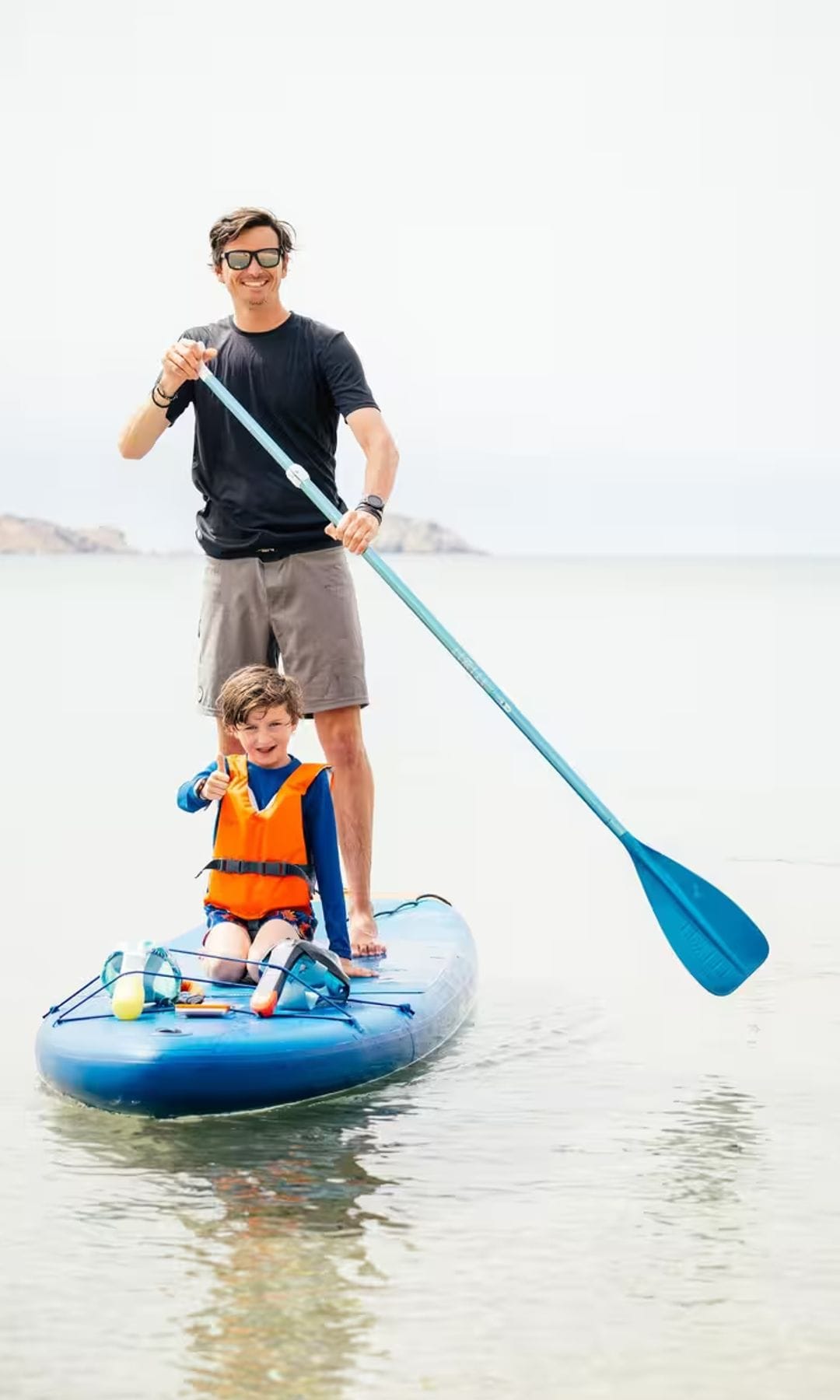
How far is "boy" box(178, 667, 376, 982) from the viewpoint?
5062 millimetres

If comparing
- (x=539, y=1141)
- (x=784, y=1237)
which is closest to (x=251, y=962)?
(x=539, y=1141)

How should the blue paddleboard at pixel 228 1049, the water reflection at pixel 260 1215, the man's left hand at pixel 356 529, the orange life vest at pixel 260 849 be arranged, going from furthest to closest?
1. the man's left hand at pixel 356 529
2. the orange life vest at pixel 260 849
3. the blue paddleboard at pixel 228 1049
4. the water reflection at pixel 260 1215

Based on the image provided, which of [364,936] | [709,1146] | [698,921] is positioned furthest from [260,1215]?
[698,921]

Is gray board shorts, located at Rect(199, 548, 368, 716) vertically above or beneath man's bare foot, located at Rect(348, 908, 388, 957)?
above

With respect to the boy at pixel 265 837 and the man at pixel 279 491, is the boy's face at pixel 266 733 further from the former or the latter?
the man at pixel 279 491

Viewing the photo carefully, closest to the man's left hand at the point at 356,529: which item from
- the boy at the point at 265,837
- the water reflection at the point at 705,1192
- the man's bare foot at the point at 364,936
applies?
the boy at the point at 265,837

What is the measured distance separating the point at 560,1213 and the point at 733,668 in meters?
18.1

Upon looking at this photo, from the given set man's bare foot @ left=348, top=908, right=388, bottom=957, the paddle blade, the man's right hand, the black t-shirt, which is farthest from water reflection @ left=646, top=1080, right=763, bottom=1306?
the man's right hand

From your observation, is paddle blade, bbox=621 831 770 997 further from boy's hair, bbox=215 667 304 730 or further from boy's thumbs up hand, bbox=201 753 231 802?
boy's thumbs up hand, bbox=201 753 231 802

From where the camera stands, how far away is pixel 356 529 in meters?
5.34

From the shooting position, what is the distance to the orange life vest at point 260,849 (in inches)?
200

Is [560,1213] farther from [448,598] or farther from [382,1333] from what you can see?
[448,598]

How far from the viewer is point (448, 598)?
50.2m

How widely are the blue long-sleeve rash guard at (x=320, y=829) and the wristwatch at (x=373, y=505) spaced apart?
2.35ft
